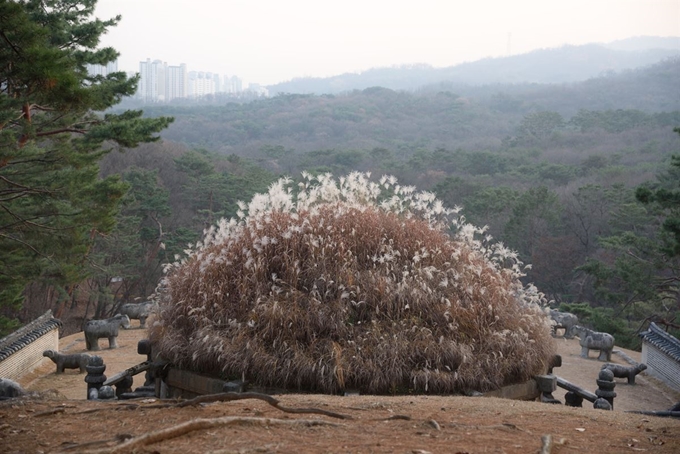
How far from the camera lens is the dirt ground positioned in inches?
137

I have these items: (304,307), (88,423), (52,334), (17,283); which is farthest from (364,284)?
(17,283)

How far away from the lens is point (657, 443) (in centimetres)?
403

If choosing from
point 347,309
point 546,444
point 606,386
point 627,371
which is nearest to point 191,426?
point 546,444

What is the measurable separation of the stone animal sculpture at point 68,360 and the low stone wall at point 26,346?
38 cm

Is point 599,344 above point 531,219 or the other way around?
the other way around

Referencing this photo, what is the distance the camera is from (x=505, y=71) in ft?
441

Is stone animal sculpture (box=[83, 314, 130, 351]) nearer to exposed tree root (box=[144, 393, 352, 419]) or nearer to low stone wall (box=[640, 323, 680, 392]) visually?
exposed tree root (box=[144, 393, 352, 419])

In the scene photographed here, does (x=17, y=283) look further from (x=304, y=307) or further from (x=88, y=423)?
(x=88, y=423)

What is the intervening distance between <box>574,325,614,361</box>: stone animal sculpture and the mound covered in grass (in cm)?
634

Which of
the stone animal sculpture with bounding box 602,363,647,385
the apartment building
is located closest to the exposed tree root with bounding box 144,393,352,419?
the stone animal sculpture with bounding box 602,363,647,385

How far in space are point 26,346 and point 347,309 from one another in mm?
7505

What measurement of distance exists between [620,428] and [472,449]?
1.55 m

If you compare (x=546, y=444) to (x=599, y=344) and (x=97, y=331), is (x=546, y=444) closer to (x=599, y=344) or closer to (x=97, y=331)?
(x=599, y=344)

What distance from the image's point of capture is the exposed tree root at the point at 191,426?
329cm
